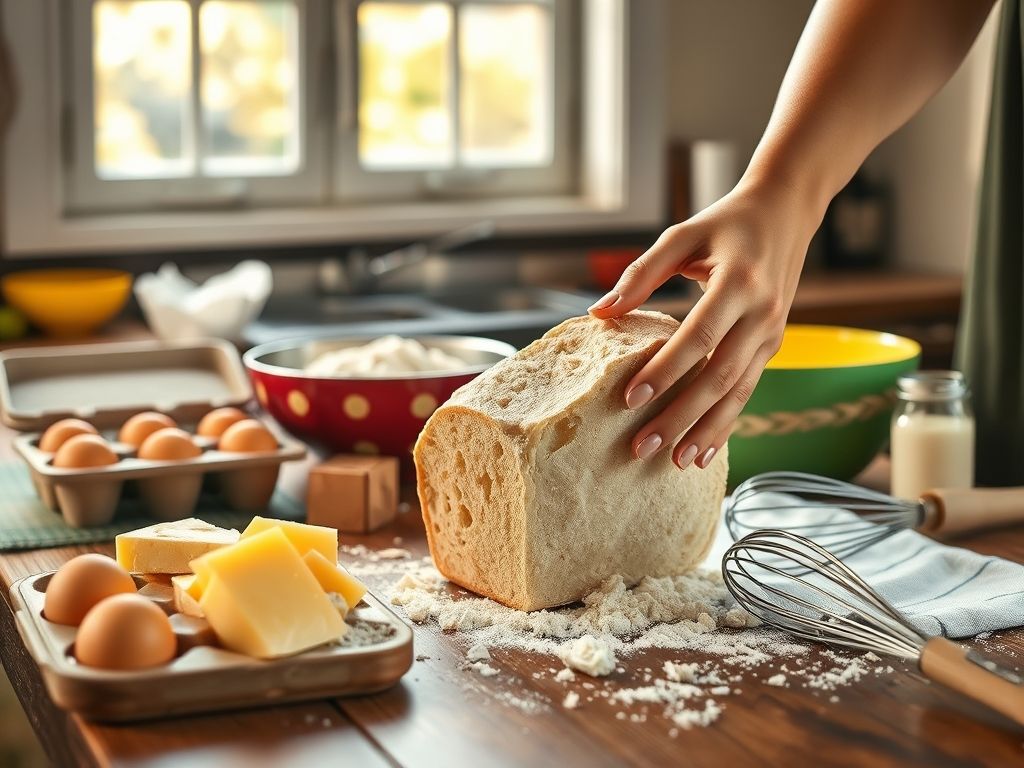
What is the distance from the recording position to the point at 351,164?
3.11 metres

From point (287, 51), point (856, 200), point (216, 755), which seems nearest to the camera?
point (216, 755)

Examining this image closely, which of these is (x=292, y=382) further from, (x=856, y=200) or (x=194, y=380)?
(x=856, y=200)

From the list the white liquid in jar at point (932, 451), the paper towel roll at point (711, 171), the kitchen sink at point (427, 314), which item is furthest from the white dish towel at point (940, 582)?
the paper towel roll at point (711, 171)

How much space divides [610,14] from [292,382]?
2009 mm

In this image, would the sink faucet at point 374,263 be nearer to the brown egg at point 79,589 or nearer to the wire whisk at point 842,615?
the wire whisk at point 842,615

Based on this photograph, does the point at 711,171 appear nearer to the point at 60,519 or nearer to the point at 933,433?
the point at 933,433

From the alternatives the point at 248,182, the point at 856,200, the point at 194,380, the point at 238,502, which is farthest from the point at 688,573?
the point at 856,200

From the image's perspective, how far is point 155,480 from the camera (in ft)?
4.07

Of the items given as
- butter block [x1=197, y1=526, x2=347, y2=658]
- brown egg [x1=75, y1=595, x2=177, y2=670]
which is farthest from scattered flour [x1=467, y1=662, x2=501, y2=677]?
brown egg [x1=75, y1=595, x2=177, y2=670]

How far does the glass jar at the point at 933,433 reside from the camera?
128cm

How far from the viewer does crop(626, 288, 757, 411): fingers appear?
100 centimetres

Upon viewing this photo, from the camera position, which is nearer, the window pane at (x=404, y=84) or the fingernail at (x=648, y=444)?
the fingernail at (x=648, y=444)

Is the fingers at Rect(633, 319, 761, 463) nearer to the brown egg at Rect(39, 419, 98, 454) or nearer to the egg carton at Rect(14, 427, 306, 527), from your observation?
the egg carton at Rect(14, 427, 306, 527)

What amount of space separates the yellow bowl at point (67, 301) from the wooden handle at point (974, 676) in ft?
6.76
